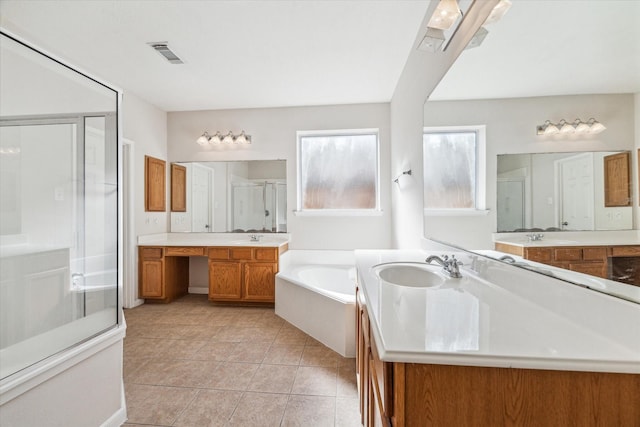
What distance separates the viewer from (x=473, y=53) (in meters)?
1.28

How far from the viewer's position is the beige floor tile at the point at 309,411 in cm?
145

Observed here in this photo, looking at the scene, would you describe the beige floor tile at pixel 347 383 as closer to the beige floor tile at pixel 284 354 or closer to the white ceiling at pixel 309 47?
the beige floor tile at pixel 284 354

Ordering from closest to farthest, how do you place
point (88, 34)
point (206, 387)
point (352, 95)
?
point (206, 387) → point (88, 34) → point (352, 95)

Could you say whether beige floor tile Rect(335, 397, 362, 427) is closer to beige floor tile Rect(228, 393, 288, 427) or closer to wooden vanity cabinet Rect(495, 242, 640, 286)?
beige floor tile Rect(228, 393, 288, 427)

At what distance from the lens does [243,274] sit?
3.14 meters

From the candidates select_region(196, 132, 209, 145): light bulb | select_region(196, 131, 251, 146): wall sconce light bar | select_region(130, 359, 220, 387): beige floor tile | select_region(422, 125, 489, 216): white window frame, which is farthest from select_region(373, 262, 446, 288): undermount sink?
select_region(196, 132, 209, 145): light bulb

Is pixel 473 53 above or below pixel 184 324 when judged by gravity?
above

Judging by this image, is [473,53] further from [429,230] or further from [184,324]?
[184,324]

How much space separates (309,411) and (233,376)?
647 mm

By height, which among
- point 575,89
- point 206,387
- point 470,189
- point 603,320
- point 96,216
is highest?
point 575,89

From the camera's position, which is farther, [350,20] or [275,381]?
[350,20]

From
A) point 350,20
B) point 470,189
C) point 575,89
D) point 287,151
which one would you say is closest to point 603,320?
point 575,89

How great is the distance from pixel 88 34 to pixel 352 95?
2592mm

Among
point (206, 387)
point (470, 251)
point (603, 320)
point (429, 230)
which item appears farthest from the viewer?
point (429, 230)
